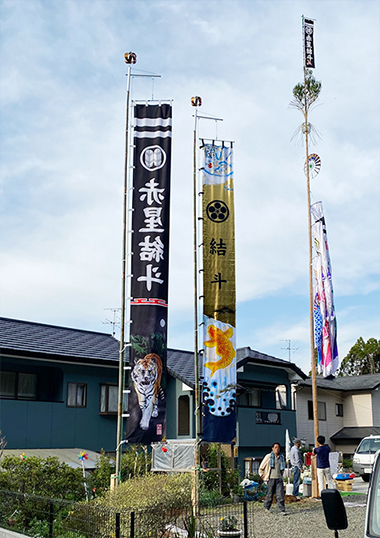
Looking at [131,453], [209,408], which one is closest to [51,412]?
[131,453]

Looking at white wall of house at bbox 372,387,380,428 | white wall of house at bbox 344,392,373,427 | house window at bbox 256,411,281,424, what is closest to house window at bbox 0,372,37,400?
house window at bbox 256,411,281,424

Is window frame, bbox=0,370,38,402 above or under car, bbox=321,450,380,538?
above

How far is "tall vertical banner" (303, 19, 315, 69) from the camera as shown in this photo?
19297 millimetres

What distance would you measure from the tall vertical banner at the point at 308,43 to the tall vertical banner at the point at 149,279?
7.38 metres

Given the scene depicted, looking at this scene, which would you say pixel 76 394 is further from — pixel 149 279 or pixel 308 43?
pixel 308 43

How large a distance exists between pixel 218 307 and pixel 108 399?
10.1 metres

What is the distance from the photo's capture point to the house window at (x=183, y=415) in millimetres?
25922

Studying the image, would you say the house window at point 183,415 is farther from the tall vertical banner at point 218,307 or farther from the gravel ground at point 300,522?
the tall vertical banner at point 218,307

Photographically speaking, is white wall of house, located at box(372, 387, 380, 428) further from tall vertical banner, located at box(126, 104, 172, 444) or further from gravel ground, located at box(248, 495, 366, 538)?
tall vertical banner, located at box(126, 104, 172, 444)

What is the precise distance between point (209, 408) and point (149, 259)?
3.66 m

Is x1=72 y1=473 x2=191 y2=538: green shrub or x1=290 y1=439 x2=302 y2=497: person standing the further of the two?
x1=290 y1=439 x2=302 y2=497: person standing

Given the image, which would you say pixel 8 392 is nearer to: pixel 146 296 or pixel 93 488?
pixel 93 488

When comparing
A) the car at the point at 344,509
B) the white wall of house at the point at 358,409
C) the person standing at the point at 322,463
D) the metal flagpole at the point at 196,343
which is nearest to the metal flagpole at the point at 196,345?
the metal flagpole at the point at 196,343

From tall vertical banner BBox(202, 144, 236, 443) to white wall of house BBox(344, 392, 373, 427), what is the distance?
26.4 meters
